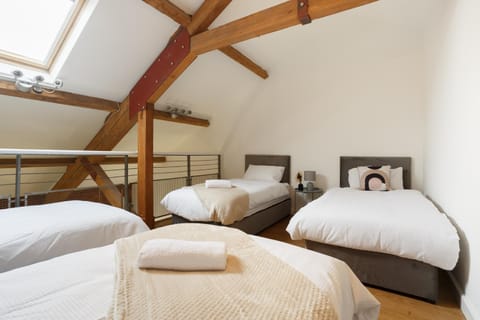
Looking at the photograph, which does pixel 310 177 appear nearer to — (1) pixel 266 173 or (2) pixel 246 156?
Result: (1) pixel 266 173

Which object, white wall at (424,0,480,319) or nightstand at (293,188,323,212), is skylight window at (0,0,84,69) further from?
nightstand at (293,188,323,212)

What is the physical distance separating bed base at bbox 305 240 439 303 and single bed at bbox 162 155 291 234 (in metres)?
1.11

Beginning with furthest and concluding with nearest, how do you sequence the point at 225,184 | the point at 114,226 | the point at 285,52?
the point at 285,52
the point at 225,184
the point at 114,226

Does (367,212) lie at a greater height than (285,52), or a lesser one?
lesser

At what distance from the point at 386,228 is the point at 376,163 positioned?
1.97 meters

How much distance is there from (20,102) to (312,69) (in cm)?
386

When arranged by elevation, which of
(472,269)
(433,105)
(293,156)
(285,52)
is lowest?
(472,269)

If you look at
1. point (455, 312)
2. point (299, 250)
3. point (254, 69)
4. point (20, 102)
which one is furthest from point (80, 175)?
point (455, 312)

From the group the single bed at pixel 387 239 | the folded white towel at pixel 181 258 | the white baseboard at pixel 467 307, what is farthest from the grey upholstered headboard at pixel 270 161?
the folded white towel at pixel 181 258

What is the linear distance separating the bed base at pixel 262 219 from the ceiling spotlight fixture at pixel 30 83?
1910mm

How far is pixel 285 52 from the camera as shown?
12.3ft

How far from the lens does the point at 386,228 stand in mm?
1746

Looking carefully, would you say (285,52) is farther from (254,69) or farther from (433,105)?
(433,105)

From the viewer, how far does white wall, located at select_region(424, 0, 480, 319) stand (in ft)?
4.99
